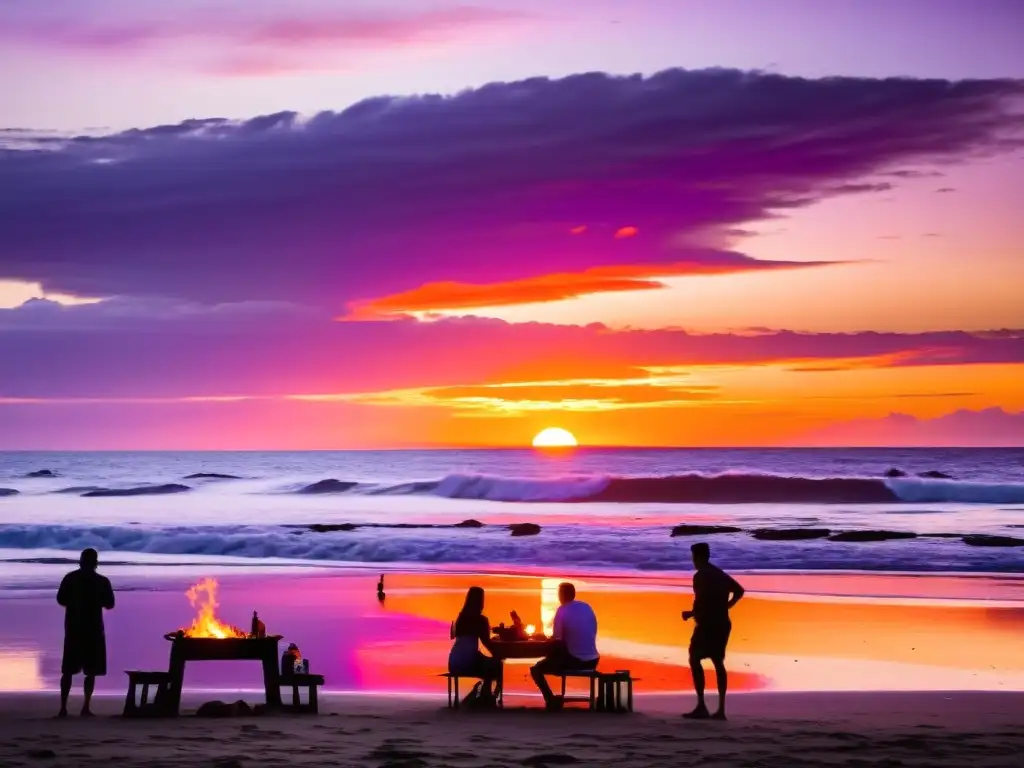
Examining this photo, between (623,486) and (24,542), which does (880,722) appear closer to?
(24,542)

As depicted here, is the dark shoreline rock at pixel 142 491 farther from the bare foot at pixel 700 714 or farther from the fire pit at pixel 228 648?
the bare foot at pixel 700 714

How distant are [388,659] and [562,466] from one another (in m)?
109

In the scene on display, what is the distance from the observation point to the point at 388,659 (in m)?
18.4

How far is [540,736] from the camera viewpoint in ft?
41.2

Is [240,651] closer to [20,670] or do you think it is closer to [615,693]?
[615,693]

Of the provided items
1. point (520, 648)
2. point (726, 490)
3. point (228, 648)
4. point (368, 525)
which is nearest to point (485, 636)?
point (520, 648)

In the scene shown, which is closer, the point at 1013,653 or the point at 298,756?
the point at 298,756

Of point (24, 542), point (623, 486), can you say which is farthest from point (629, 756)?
point (623, 486)

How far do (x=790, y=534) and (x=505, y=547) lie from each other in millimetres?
11416

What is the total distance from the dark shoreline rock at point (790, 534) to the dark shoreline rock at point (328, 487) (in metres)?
50.1

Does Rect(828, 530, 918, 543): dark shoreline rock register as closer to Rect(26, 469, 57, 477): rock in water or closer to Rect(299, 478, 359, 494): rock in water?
Rect(299, 478, 359, 494): rock in water

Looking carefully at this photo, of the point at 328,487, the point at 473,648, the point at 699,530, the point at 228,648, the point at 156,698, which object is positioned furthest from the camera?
the point at 328,487

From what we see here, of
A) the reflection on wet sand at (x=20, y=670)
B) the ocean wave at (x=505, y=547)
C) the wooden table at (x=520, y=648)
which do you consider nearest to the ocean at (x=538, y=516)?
the ocean wave at (x=505, y=547)

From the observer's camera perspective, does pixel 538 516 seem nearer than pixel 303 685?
No
